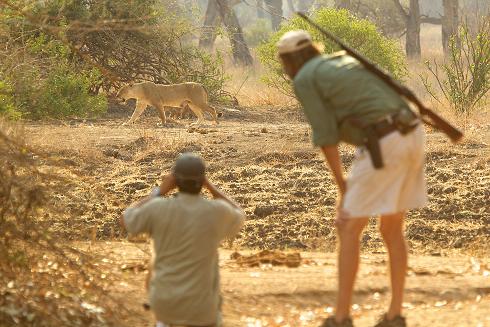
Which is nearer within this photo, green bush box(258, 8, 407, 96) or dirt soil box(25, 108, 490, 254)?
dirt soil box(25, 108, 490, 254)

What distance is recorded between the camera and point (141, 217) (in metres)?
4.65

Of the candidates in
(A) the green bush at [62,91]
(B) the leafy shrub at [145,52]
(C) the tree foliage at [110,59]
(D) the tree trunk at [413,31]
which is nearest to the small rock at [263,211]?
(A) the green bush at [62,91]

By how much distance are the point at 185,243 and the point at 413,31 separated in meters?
29.2

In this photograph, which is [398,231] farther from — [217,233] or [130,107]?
[130,107]

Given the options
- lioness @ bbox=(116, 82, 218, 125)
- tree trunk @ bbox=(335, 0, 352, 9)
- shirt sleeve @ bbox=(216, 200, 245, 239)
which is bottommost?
shirt sleeve @ bbox=(216, 200, 245, 239)

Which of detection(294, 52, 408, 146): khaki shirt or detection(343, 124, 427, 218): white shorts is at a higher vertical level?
detection(294, 52, 408, 146): khaki shirt

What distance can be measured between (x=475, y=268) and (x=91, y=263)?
2346mm

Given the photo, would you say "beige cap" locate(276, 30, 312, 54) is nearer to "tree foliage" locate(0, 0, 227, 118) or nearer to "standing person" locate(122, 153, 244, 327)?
"standing person" locate(122, 153, 244, 327)

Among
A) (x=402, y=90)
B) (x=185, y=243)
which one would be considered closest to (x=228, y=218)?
(x=185, y=243)

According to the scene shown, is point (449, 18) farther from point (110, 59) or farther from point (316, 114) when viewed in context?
point (316, 114)

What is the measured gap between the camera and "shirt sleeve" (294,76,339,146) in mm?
4848

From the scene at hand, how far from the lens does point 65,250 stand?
582cm

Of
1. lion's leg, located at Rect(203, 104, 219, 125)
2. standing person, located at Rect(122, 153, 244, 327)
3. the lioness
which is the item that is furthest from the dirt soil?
standing person, located at Rect(122, 153, 244, 327)

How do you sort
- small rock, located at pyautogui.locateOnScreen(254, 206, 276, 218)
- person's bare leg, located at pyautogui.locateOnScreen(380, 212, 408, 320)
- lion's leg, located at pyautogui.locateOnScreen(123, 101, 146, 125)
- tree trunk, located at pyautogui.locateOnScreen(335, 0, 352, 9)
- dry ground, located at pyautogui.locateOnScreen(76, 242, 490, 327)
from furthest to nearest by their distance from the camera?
1. tree trunk, located at pyautogui.locateOnScreen(335, 0, 352, 9)
2. lion's leg, located at pyautogui.locateOnScreen(123, 101, 146, 125)
3. small rock, located at pyautogui.locateOnScreen(254, 206, 276, 218)
4. dry ground, located at pyautogui.locateOnScreen(76, 242, 490, 327)
5. person's bare leg, located at pyautogui.locateOnScreen(380, 212, 408, 320)
